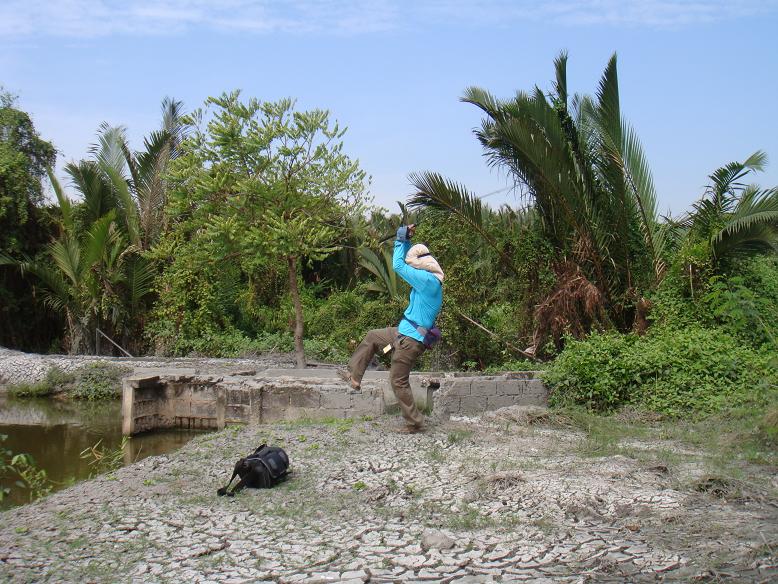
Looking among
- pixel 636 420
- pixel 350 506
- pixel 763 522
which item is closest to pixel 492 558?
pixel 350 506

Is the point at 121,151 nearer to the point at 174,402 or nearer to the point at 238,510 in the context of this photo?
the point at 174,402

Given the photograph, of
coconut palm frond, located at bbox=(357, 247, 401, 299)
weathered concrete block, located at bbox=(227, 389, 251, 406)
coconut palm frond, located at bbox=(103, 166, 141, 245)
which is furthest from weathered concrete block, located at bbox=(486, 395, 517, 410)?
coconut palm frond, located at bbox=(103, 166, 141, 245)

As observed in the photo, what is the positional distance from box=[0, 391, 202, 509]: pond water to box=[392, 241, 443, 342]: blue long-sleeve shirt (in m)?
3.82

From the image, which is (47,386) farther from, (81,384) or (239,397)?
(239,397)

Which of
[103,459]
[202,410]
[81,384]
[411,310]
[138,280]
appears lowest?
[103,459]

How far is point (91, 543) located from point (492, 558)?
2.60m

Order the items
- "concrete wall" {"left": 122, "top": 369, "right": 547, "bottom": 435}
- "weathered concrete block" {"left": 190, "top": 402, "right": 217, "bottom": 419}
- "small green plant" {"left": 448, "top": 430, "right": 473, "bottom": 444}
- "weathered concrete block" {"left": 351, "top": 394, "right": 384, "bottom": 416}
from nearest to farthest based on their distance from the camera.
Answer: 1. "small green plant" {"left": 448, "top": 430, "right": 473, "bottom": 444}
2. "concrete wall" {"left": 122, "top": 369, "right": 547, "bottom": 435}
3. "weathered concrete block" {"left": 351, "top": 394, "right": 384, "bottom": 416}
4. "weathered concrete block" {"left": 190, "top": 402, "right": 217, "bottom": 419}

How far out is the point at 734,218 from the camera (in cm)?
1095

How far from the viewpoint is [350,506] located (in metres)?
5.76

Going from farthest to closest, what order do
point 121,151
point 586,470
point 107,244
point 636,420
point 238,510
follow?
point 121,151
point 107,244
point 636,420
point 586,470
point 238,510

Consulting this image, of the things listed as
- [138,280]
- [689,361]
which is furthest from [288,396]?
[138,280]

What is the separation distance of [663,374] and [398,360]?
12.1 ft

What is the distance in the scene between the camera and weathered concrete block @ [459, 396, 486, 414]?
9.82 meters

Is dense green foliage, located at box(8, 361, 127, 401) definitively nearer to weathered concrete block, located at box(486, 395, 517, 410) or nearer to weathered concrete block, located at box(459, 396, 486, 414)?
weathered concrete block, located at box(459, 396, 486, 414)
